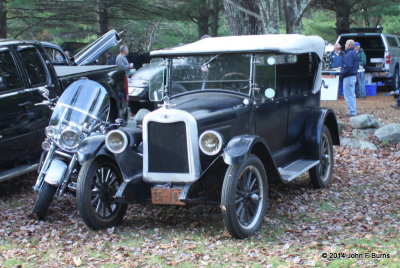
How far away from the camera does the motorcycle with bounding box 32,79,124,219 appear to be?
21.7 feet

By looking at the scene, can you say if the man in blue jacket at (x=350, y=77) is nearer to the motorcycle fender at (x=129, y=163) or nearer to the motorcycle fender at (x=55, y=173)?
the motorcycle fender at (x=129, y=163)

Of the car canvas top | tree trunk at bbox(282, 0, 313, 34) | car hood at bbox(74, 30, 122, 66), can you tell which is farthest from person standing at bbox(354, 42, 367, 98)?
the car canvas top

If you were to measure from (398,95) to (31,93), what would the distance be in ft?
30.8

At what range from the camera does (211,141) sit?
6.00 metres

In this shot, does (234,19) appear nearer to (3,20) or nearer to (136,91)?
(136,91)

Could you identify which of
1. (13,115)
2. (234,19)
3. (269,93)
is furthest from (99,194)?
(234,19)

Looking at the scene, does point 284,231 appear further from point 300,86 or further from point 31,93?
point 31,93

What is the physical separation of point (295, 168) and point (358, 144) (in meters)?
4.19

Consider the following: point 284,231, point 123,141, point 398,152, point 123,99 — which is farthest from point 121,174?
point 398,152

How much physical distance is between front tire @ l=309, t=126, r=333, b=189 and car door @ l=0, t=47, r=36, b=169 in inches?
154

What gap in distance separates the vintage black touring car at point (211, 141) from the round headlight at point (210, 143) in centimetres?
1

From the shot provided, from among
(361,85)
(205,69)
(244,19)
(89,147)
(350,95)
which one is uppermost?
(244,19)

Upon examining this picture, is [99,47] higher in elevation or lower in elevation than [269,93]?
higher

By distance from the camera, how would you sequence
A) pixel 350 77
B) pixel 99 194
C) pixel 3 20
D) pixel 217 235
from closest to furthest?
pixel 217 235, pixel 99 194, pixel 350 77, pixel 3 20
